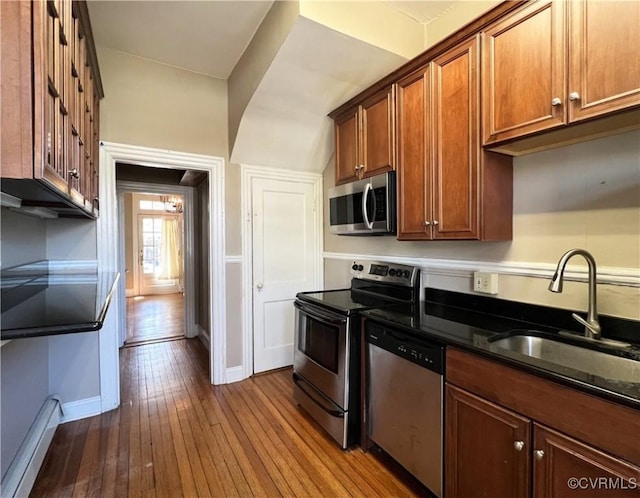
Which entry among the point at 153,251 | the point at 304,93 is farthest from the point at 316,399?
the point at 153,251

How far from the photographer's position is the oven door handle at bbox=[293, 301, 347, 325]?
2.08 m

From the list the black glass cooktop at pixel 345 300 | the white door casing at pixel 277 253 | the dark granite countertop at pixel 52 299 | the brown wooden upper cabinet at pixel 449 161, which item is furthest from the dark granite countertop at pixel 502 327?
the white door casing at pixel 277 253

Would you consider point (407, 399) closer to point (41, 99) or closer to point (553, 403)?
point (553, 403)

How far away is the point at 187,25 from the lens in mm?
2332

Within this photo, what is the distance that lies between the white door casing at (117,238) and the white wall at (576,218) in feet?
7.17

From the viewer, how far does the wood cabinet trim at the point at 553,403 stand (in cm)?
96

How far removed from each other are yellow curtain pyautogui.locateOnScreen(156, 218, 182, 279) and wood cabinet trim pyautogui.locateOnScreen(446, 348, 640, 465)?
8.06 m

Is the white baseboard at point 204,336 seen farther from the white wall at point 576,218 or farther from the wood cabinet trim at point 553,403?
the wood cabinet trim at point 553,403

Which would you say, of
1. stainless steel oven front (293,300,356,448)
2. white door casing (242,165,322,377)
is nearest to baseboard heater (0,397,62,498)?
white door casing (242,165,322,377)

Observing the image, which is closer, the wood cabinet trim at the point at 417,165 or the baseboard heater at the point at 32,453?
the baseboard heater at the point at 32,453

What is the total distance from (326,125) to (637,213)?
2.32 meters

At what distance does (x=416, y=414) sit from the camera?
64.6 inches

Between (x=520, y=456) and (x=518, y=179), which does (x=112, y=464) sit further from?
(x=518, y=179)

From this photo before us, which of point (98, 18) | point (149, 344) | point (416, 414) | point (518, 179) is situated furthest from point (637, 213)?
point (149, 344)
